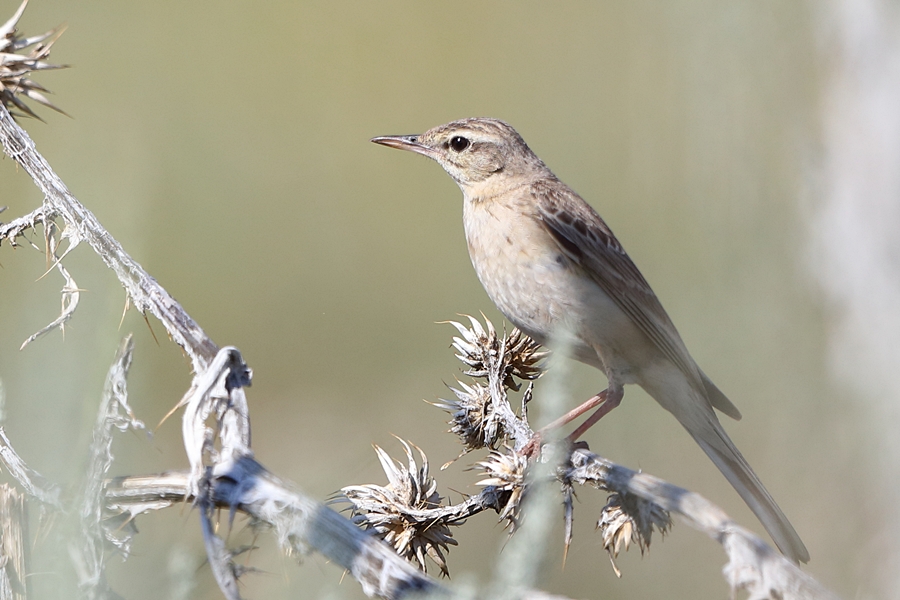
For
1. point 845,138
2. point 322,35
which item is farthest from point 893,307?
point 322,35

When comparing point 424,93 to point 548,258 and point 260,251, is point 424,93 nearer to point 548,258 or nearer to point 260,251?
point 260,251

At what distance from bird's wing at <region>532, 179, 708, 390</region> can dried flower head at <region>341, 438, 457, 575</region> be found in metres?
1.67

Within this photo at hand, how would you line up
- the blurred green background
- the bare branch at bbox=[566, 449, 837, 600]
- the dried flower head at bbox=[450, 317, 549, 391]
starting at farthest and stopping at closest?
the blurred green background, the dried flower head at bbox=[450, 317, 549, 391], the bare branch at bbox=[566, 449, 837, 600]

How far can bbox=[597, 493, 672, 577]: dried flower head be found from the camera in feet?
6.09

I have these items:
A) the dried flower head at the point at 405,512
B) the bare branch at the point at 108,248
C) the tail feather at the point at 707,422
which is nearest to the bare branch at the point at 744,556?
the dried flower head at the point at 405,512

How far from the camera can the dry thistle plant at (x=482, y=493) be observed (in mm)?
2086

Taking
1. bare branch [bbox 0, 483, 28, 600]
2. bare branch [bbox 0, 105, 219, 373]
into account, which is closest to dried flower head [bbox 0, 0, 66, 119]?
bare branch [bbox 0, 105, 219, 373]

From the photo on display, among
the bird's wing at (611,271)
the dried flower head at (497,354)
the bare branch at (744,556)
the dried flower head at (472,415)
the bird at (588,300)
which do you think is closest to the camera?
the bare branch at (744,556)

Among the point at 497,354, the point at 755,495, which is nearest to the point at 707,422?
the point at 755,495

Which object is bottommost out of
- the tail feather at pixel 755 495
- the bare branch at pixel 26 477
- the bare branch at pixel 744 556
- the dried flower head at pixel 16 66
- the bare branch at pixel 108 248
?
the tail feather at pixel 755 495

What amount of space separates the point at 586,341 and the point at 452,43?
6012 mm

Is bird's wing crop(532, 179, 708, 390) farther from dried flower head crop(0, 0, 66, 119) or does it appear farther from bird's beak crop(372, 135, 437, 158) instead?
dried flower head crop(0, 0, 66, 119)

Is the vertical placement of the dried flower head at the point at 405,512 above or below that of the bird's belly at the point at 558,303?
below

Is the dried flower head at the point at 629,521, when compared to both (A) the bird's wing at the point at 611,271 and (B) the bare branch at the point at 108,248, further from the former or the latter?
(A) the bird's wing at the point at 611,271
